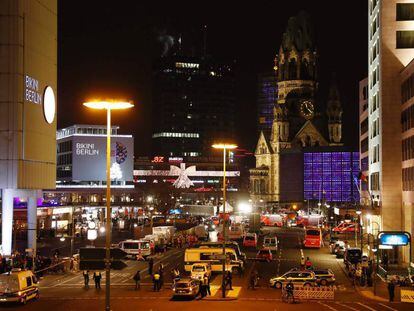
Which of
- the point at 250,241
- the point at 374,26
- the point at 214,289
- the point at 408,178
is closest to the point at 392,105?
the point at 408,178

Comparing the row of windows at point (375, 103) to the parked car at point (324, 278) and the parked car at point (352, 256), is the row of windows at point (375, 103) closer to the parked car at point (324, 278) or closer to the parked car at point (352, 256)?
the parked car at point (352, 256)

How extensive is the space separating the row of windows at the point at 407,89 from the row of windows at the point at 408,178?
20.8 feet

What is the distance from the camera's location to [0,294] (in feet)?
126

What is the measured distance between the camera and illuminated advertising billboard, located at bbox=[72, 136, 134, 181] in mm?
139125

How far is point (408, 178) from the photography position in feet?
212

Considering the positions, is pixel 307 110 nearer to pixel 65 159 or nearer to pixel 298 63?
pixel 298 63

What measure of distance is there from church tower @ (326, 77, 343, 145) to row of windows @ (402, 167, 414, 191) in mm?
112049

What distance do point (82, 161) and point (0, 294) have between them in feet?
337

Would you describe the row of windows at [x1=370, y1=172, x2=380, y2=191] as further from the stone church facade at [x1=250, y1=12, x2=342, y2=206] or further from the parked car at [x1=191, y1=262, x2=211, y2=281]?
the stone church facade at [x1=250, y1=12, x2=342, y2=206]

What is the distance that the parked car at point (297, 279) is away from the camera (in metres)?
46.8

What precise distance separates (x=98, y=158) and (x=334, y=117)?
65971 mm

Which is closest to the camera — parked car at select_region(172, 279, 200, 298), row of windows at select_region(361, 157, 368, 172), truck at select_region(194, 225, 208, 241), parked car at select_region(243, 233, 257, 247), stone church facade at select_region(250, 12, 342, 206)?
parked car at select_region(172, 279, 200, 298)

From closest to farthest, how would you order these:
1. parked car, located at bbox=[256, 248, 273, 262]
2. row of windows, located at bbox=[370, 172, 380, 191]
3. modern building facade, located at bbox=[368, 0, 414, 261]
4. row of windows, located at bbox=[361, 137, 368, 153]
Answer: parked car, located at bbox=[256, 248, 273, 262] < modern building facade, located at bbox=[368, 0, 414, 261] < row of windows, located at bbox=[370, 172, 380, 191] < row of windows, located at bbox=[361, 137, 368, 153]

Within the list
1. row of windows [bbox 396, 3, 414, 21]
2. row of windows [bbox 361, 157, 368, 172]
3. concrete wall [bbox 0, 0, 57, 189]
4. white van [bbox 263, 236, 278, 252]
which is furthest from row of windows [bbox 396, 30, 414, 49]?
concrete wall [bbox 0, 0, 57, 189]
